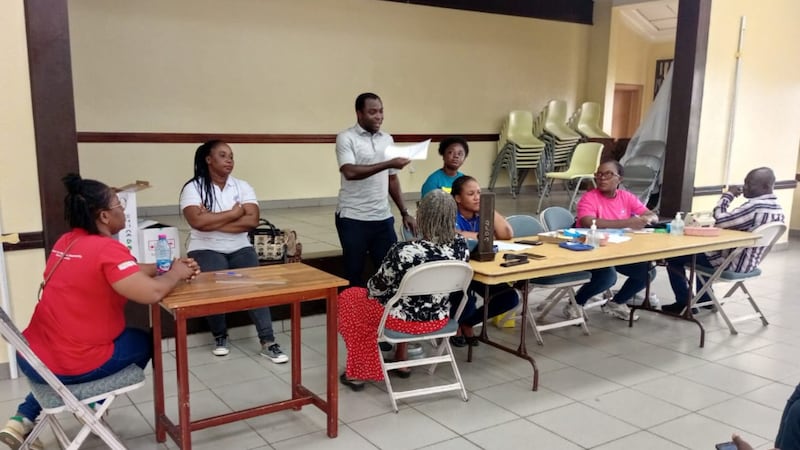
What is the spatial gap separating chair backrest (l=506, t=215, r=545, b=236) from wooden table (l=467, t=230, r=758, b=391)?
1.86ft

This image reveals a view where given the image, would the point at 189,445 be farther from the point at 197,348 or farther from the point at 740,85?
the point at 740,85

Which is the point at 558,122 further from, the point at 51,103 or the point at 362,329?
the point at 51,103

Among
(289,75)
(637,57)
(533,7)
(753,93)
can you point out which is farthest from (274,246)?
(637,57)

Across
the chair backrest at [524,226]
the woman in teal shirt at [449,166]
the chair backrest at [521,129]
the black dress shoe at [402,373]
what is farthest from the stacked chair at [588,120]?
the black dress shoe at [402,373]

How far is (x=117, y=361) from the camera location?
2.46 metres

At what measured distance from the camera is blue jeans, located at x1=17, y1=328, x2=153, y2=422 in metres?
2.36

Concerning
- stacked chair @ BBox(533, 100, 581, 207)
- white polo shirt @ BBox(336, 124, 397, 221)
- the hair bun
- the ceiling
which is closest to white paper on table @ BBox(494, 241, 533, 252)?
white polo shirt @ BBox(336, 124, 397, 221)

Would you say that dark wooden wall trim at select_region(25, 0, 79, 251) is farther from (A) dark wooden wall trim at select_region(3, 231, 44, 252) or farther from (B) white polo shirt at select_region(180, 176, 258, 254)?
(B) white polo shirt at select_region(180, 176, 258, 254)

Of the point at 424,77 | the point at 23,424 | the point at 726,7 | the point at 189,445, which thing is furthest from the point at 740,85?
the point at 23,424

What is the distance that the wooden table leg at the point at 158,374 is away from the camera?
2.61 metres

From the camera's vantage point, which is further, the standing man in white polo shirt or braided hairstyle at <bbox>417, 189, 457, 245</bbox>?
the standing man in white polo shirt

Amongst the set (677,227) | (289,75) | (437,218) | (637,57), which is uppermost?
(637,57)

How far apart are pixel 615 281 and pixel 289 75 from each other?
4936 mm

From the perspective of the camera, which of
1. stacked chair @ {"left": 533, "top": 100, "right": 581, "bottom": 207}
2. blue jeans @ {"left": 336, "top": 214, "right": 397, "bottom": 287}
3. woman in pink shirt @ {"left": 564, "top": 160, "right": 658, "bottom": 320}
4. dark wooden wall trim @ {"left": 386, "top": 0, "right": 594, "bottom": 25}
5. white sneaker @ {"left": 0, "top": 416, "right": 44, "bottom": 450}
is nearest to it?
white sneaker @ {"left": 0, "top": 416, "right": 44, "bottom": 450}
